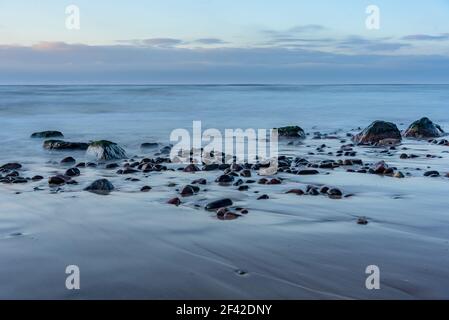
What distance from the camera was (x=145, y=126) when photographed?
20.0 meters

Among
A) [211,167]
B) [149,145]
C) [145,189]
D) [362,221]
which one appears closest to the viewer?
[362,221]

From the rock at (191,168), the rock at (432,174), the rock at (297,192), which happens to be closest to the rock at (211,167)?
the rock at (191,168)

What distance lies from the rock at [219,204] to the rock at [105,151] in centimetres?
488

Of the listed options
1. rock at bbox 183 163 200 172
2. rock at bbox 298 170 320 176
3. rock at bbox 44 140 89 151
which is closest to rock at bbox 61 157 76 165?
rock at bbox 44 140 89 151

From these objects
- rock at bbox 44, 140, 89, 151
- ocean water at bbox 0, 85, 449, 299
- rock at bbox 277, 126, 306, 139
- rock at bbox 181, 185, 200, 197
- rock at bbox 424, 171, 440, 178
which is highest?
rock at bbox 277, 126, 306, 139

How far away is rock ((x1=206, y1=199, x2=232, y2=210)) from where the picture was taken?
20.5ft

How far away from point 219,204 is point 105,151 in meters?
5.05

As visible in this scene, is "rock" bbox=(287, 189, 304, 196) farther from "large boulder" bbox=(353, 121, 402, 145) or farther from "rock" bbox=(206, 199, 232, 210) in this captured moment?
"large boulder" bbox=(353, 121, 402, 145)

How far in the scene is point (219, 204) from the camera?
6324mm

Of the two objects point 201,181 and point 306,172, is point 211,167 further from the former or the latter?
point 306,172

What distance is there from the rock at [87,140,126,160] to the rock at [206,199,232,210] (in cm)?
488

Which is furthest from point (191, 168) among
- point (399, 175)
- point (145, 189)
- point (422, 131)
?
point (422, 131)

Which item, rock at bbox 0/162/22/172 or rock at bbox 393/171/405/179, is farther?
rock at bbox 0/162/22/172
